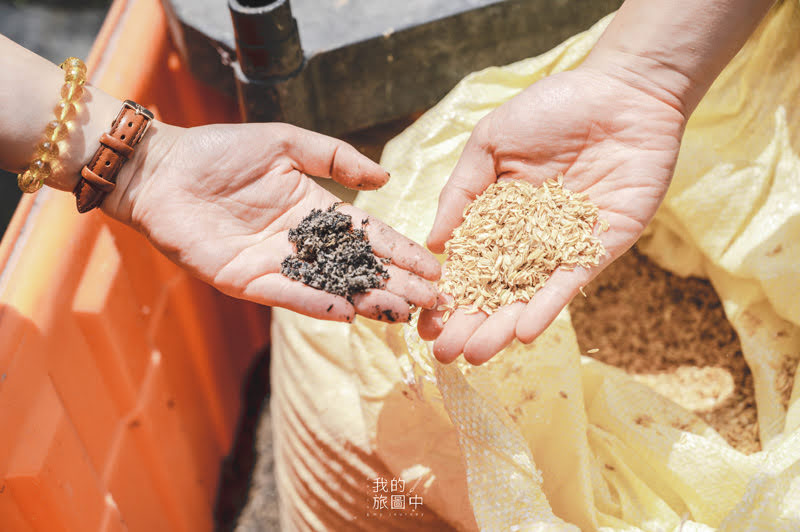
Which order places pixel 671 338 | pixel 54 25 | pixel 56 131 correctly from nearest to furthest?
pixel 56 131 < pixel 671 338 < pixel 54 25

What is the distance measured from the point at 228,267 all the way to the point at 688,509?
957mm

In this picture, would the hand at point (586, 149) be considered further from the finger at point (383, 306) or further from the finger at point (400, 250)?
the finger at point (383, 306)

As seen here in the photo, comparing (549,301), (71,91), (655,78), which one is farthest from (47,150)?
(655,78)

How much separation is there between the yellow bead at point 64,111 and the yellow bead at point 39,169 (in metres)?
0.09

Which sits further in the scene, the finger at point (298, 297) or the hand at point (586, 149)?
the hand at point (586, 149)

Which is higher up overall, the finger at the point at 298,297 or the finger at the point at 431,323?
the finger at the point at 298,297

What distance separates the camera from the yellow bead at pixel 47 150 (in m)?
1.18

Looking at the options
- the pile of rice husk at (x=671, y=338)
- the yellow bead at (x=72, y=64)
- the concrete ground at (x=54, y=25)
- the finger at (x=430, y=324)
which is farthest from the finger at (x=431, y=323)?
the concrete ground at (x=54, y=25)

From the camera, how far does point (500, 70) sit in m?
1.56

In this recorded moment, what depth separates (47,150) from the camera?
1185mm

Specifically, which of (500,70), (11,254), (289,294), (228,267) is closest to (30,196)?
(11,254)

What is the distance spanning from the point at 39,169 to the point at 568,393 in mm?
1053

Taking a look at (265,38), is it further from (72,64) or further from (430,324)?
(430,324)

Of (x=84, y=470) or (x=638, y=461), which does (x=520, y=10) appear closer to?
(x=638, y=461)
